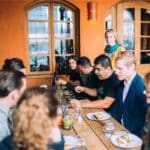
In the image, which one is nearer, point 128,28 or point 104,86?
point 104,86

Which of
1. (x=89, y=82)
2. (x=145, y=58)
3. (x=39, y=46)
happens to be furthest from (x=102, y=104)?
(x=145, y=58)

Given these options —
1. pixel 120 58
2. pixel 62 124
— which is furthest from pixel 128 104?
pixel 62 124

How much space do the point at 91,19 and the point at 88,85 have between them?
6.97 ft

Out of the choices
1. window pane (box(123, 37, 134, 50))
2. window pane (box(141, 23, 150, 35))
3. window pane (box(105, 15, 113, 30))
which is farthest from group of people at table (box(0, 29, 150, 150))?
window pane (box(141, 23, 150, 35))

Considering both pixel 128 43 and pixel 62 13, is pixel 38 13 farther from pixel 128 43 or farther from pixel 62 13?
pixel 128 43

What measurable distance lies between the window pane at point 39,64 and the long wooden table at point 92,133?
314 cm

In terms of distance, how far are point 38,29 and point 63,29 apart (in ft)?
1.55

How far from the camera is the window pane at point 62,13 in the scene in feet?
19.0

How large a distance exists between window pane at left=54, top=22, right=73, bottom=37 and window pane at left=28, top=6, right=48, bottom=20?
28cm

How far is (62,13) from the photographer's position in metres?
5.81

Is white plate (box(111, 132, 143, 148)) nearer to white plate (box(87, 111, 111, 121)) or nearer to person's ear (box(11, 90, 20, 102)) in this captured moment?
white plate (box(87, 111, 111, 121))

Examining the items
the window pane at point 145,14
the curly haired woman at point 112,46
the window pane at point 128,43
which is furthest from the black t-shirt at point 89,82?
the window pane at point 145,14

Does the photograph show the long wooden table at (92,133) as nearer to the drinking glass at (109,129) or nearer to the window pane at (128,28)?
the drinking glass at (109,129)

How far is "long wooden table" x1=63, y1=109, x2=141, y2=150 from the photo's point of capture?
209 centimetres
